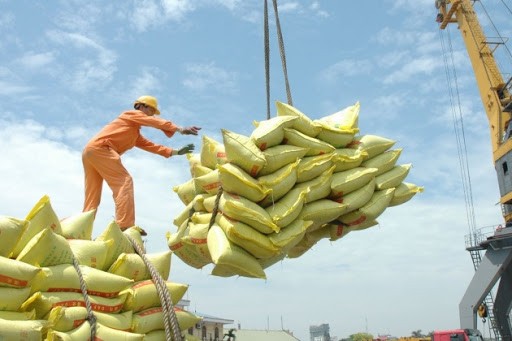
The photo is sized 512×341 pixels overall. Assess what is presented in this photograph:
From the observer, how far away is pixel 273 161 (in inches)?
146

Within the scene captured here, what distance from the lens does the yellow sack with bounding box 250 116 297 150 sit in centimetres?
369

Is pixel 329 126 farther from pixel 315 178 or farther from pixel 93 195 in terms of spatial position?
pixel 93 195

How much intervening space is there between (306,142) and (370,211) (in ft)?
2.50

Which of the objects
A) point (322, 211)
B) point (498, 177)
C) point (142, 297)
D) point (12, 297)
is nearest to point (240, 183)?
point (322, 211)

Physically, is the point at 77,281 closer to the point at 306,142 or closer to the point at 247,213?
the point at 247,213

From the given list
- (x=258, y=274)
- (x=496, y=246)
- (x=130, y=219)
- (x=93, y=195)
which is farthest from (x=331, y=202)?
(x=496, y=246)

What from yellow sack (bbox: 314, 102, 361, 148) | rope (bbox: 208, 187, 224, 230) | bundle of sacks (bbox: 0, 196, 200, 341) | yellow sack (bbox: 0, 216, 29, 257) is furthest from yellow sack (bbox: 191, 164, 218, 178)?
yellow sack (bbox: 0, 216, 29, 257)

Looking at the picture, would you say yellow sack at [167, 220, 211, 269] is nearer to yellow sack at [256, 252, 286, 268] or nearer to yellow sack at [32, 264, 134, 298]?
yellow sack at [256, 252, 286, 268]

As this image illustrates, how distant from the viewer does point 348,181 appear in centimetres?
398

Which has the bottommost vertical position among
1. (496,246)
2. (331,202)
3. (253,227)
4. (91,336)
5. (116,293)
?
(91,336)

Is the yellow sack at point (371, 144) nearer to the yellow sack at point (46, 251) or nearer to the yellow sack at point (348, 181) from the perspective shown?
the yellow sack at point (348, 181)

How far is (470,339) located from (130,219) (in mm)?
12931

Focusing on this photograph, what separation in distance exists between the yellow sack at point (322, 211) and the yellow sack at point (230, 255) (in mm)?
504

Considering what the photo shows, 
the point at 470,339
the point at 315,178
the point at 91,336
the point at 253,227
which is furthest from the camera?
the point at 470,339
